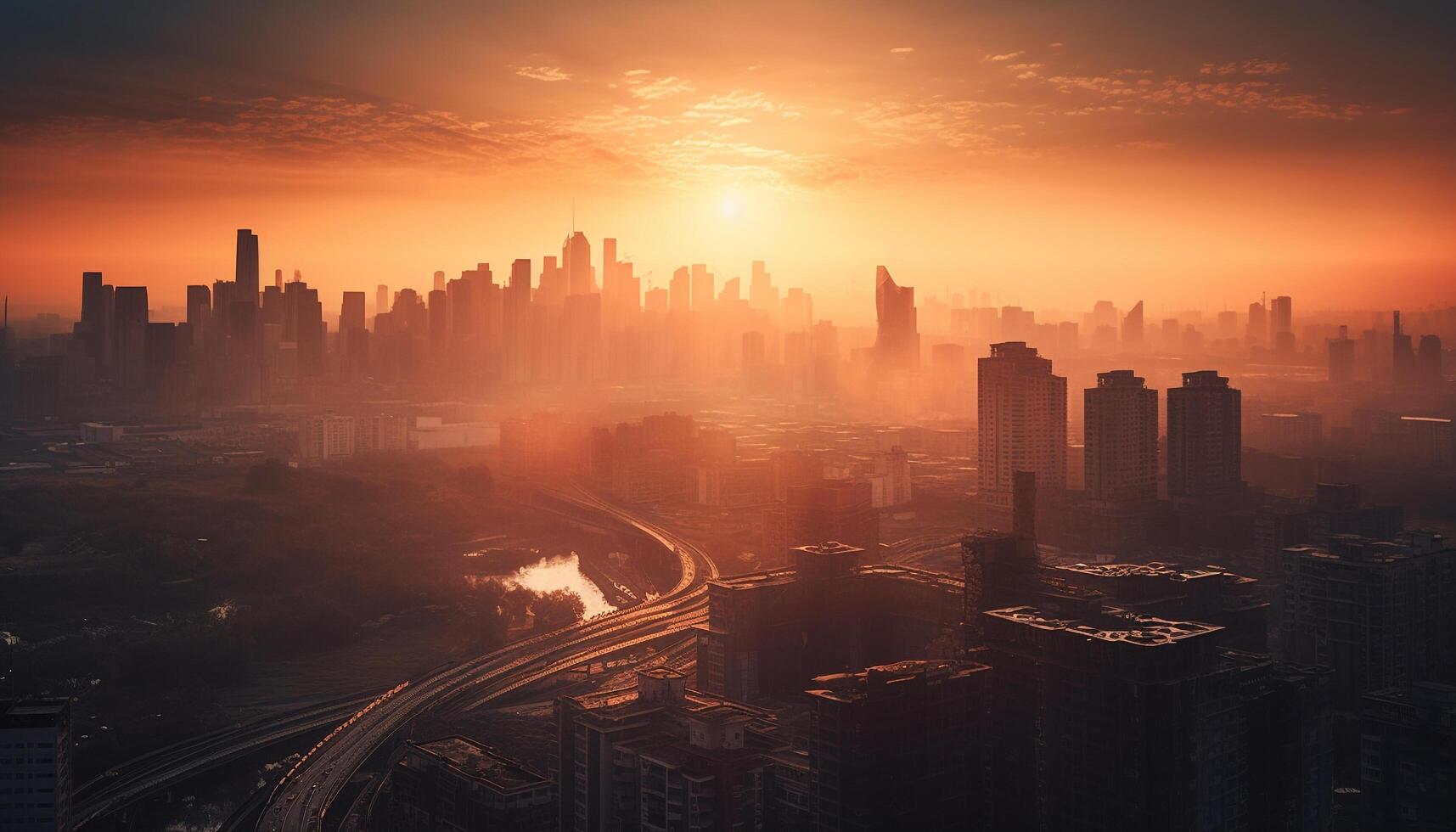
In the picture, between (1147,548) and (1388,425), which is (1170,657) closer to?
(1147,548)

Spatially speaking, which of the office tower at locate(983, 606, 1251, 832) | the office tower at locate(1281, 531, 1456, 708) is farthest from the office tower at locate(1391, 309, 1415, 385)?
the office tower at locate(983, 606, 1251, 832)

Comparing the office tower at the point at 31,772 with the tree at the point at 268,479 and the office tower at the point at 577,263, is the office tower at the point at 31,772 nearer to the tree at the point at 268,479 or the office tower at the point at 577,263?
the tree at the point at 268,479

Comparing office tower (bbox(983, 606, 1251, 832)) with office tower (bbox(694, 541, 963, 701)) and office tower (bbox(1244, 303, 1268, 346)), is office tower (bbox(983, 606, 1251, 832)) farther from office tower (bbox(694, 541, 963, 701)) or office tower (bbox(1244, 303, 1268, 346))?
office tower (bbox(1244, 303, 1268, 346))

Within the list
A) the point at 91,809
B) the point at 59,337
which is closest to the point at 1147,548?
the point at 91,809

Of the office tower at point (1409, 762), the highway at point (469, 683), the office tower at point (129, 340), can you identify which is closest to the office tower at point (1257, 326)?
the highway at point (469, 683)

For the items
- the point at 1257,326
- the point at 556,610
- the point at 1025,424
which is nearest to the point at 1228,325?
the point at 1257,326
